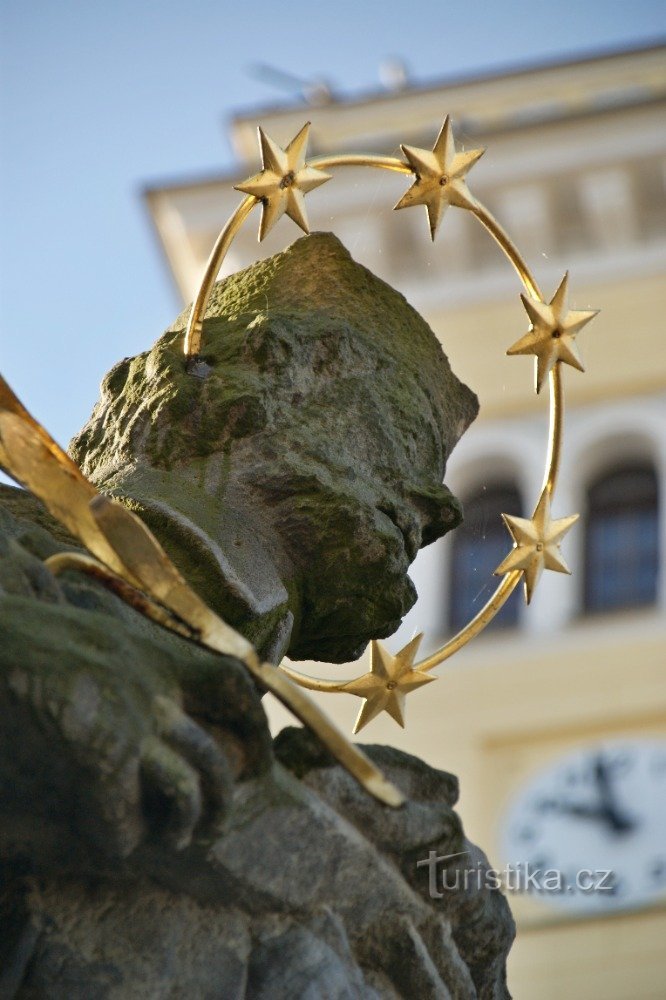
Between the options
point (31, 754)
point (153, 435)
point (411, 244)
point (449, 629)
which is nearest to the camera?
point (31, 754)

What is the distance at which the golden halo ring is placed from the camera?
3.55 meters

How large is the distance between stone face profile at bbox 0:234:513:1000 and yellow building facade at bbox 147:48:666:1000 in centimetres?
1494

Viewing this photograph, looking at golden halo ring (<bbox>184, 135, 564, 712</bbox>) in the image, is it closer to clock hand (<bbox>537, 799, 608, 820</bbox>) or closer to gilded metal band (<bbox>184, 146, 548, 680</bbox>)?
gilded metal band (<bbox>184, 146, 548, 680</bbox>)

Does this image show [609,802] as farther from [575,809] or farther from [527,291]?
[527,291]

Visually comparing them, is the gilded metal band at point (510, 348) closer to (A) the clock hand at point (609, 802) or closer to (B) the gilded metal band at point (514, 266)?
(B) the gilded metal band at point (514, 266)

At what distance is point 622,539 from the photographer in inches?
840

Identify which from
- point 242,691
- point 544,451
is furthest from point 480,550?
point 242,691

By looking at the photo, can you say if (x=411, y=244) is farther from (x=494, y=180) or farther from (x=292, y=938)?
(x=292, y=938)

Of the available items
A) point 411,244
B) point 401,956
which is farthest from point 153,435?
point 411,244

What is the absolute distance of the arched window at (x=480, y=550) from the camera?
1964cm

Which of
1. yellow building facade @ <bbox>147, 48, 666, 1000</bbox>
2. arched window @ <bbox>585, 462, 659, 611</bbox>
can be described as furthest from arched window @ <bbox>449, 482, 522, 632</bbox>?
arched window @ <bbox>585, 462, 659, 611</bbox>

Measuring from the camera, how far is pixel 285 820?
2.57m

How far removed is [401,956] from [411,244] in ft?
62.4

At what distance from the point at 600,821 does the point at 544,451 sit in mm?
3054
